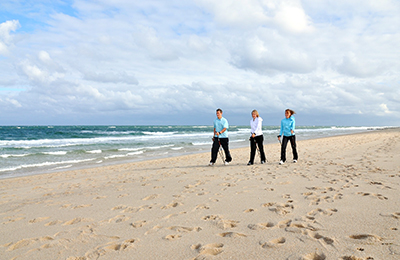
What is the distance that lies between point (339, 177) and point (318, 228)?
3.74m

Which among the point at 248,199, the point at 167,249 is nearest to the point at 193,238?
the point at 167,249

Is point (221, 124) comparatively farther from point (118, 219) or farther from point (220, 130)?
point (118, 219)

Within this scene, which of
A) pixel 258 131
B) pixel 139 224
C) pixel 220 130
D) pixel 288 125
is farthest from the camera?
pixel 220 130

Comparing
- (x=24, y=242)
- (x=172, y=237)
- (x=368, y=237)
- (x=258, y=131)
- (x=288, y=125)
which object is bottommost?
(x=24, y=242)

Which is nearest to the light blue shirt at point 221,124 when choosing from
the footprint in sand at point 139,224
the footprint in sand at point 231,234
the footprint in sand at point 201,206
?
the footprint in sand at point 201,206

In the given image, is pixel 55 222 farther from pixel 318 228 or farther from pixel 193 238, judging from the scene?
pixel 318 228

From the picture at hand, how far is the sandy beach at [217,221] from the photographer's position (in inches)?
113

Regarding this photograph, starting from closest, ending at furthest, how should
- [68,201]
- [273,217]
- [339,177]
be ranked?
[273,217]
[68,201]
[339,177]

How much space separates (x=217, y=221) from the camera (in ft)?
12.3

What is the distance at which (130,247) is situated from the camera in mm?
3092

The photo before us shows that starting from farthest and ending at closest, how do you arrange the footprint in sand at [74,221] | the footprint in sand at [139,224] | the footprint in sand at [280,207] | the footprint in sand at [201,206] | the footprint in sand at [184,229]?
the footprint in sand at [201,206] < the footprint in sand at [74,221] < the footprint in sand at [280,207] < the footprint in sand at [139,224] < the footprint in sand at [184,229]

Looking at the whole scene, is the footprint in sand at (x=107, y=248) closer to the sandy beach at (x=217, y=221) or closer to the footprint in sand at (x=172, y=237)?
the sandy beach at (x=217, y=221)

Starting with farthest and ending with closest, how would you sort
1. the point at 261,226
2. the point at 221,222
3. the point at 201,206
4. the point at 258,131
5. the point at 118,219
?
the point at 258,131
the point at 201,206
the point at 118,219
the point at 221,222
the point at 261,226

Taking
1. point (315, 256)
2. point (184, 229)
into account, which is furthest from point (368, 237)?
point (184, 229)
